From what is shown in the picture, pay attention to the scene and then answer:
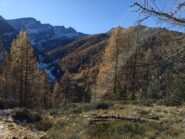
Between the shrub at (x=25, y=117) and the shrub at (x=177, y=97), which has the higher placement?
the shrub at (x=177, y=97)

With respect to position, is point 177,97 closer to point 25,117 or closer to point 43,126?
point 25,117

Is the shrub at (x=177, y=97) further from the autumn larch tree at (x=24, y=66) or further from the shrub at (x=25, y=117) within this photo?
the autumn larch tree at (x=24, y=66)

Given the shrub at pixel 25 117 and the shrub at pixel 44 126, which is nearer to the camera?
the shrub at pixel 44 126

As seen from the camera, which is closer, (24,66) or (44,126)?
(44,126)

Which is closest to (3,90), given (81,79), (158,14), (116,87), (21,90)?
(21,90)

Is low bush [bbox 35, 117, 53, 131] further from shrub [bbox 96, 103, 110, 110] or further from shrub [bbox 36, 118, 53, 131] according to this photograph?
shrub [bbox 96, 103, 110, 110]

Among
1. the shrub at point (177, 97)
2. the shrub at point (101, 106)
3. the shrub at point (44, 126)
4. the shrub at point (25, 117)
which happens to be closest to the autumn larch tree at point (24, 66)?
the shrub at point (177, 97)

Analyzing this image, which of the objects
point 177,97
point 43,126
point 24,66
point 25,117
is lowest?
point 43,126

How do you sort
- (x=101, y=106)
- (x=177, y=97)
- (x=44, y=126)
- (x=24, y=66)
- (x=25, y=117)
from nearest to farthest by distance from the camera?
(x=44, y=126) < (x=25, y=117) < (x=101, y=106) < (x=177, y=97) < (x=24, y=66)

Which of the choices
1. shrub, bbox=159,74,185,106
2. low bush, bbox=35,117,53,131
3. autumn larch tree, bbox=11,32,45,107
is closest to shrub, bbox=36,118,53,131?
low bush, bbox=35,117,53,131

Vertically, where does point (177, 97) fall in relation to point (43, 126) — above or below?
above

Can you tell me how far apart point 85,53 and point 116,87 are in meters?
143

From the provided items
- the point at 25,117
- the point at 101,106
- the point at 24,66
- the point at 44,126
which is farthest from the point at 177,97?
the point at 24,66

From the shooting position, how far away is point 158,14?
8273 mm
